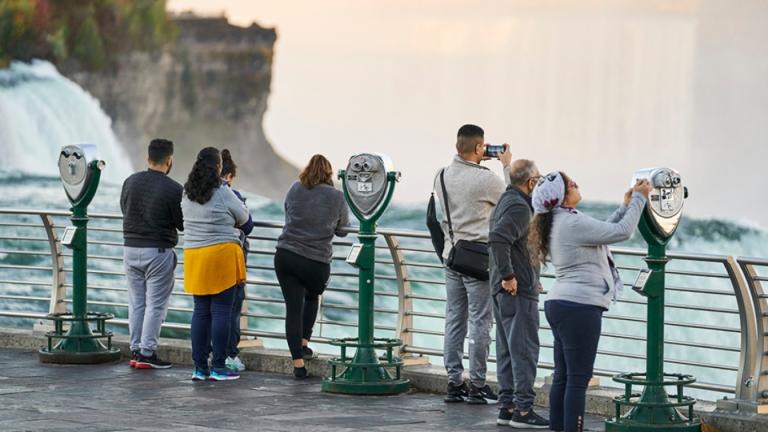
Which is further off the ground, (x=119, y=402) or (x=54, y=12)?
(x=54, y=12)

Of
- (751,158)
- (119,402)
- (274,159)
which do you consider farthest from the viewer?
(274,159)

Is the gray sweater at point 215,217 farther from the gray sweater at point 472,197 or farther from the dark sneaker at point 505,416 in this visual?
the dark sneaker at point 505,416

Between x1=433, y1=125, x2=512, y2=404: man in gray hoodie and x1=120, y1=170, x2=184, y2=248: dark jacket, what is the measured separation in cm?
198

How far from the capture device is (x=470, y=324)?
9.14 m

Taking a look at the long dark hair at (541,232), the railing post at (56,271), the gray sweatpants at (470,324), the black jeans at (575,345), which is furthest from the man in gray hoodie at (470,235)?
the railing post at (56,271)

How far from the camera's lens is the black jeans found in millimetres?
7523

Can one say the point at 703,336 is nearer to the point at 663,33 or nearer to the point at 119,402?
the point at 663,33

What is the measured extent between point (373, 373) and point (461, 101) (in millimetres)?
41485

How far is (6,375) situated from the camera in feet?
34.1

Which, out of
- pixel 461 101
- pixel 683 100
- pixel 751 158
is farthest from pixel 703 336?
pixel 461 101

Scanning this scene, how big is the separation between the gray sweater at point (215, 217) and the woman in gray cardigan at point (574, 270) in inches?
107

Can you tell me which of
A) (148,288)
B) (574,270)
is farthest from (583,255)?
(148,288)

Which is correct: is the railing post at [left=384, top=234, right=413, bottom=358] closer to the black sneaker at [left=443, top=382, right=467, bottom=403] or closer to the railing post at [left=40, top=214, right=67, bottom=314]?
the black sneaker at [left=443, top=382, right=467, bottom=403]

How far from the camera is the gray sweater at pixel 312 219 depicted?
9.91 meters
